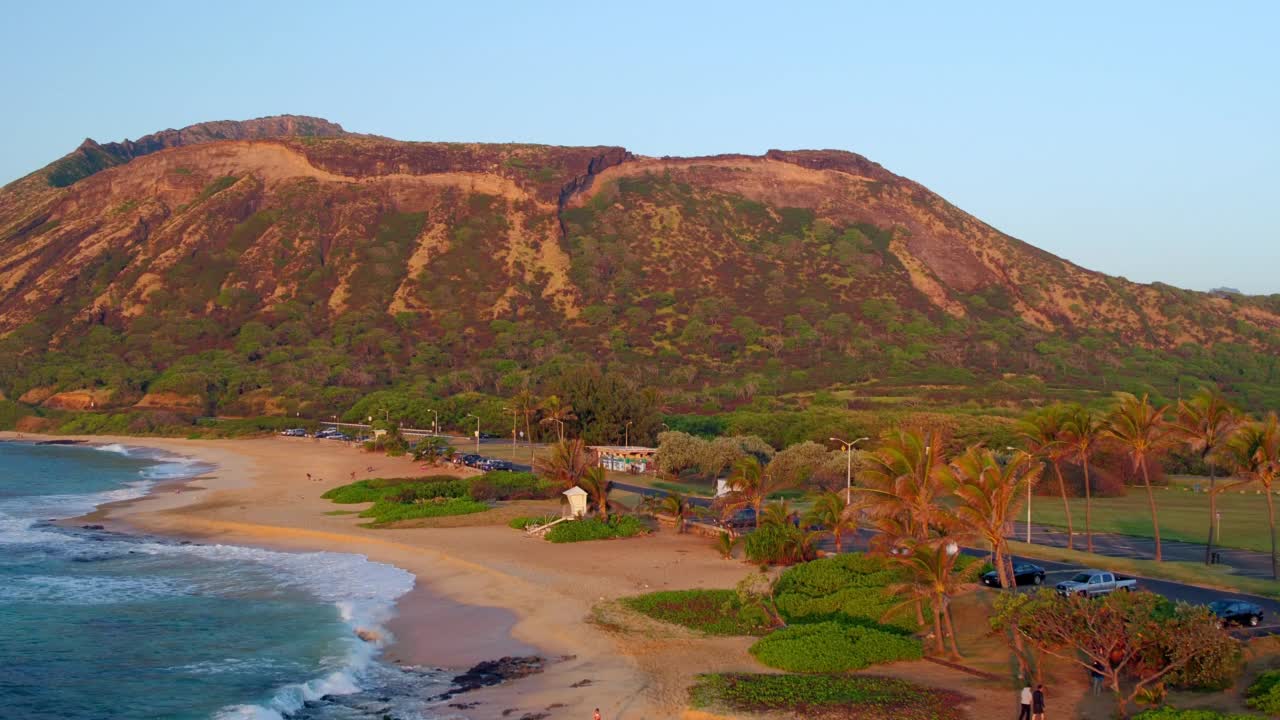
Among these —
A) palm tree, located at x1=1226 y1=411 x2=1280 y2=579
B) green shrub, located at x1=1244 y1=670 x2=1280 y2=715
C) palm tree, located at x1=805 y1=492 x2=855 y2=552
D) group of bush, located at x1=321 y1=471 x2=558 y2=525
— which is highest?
palm tree, located at x1=1226 y1=411 x2=1280 y2=579

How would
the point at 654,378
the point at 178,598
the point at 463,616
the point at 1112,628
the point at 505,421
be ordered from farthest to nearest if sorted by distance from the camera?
the point at 654,378, the point at 505,421, the point at 178,598, the point at 463,616, the point at 1112,628

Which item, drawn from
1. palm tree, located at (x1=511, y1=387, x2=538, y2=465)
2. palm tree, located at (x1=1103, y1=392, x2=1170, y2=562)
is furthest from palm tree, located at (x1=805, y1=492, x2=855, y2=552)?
palm tree, located at (x1=511, y1=387, x2=538, y2=465)

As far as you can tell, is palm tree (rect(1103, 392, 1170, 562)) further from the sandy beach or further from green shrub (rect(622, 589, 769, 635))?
green shrub (rect(622, 589, 769, 635))

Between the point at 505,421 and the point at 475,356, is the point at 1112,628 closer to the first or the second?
the point at 505,421

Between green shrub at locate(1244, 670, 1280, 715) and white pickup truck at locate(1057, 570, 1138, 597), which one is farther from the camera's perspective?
white pickup truck at locate(1057, 570, 1138, 597)

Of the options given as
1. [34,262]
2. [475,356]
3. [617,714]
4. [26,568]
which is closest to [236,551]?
[26,568]

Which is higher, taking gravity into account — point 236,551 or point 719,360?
point 719,360

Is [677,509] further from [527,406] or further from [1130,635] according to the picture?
[527,406]

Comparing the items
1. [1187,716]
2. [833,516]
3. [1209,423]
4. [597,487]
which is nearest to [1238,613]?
[1187,716]
